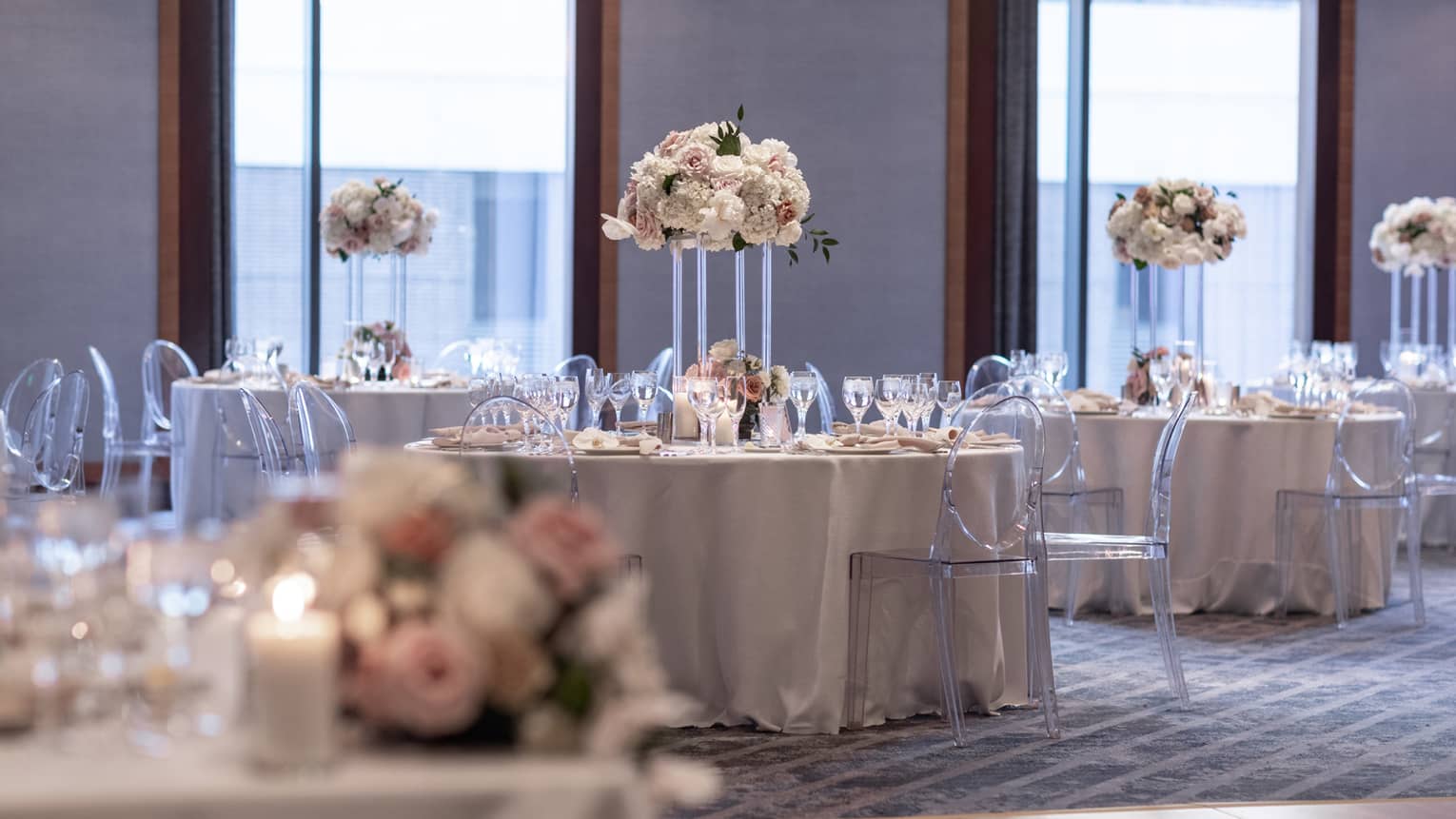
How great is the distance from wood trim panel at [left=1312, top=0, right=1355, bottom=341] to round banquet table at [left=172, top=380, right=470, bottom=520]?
6046 mm

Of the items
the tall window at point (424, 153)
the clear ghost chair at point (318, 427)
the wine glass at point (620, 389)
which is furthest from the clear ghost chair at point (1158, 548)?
the tall window at point (424, 153)

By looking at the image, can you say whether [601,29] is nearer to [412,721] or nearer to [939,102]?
[939,102]

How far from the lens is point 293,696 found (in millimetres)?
1369

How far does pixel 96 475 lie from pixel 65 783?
8.30 m

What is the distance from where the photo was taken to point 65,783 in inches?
53.4

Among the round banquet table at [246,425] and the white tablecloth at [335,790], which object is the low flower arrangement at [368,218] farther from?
the white tablecloth at [335,790]

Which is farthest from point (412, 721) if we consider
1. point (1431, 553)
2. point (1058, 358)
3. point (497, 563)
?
point (1431, 553)

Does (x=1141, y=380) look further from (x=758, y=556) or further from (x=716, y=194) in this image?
(x=758, y=556)

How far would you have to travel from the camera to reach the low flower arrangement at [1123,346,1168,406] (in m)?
6.89

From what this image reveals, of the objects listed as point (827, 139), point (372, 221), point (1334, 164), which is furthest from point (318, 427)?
point (1334, 164)

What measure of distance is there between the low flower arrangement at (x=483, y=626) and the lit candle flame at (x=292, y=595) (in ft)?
0.06

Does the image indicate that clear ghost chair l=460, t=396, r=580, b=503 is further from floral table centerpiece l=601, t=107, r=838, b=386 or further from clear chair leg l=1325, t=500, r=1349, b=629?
clear chair leg l=1325, t=500, r=1349, b=629

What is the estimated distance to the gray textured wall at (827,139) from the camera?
9.59 metres

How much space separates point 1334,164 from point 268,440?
7646 millimetres
